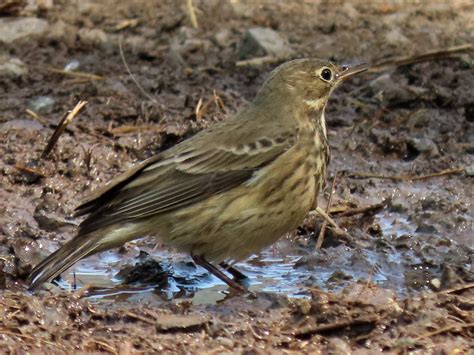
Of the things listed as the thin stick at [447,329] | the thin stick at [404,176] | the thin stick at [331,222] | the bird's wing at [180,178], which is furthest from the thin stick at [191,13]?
the thin stick at [447,329]

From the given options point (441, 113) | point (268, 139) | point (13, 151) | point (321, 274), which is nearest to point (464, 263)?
point (321, 274)

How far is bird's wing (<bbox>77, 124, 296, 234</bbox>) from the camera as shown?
8242 mm

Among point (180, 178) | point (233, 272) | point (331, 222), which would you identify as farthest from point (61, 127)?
point (331, 222)

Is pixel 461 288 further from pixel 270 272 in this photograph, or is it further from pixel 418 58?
pixel 418 58

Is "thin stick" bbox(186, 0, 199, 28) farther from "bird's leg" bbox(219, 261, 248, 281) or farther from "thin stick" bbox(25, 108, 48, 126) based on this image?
"bird's leg" bbox(219, 261, 248, 281)

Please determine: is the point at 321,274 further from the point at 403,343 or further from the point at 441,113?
the point at 441,113

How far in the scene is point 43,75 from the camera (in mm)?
11656

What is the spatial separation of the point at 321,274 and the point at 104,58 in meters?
4.30

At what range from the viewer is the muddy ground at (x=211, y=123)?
7.14 metres

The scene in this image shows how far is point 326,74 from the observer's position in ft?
30.0

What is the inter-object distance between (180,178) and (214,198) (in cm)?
29

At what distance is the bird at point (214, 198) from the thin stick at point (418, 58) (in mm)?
3230

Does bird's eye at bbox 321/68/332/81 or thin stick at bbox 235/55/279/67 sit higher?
bird's eye at bbox 321/68/332/81

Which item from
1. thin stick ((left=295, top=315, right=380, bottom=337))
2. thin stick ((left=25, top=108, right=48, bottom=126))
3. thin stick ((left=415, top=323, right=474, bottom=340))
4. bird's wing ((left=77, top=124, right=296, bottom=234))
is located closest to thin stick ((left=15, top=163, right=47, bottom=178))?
thin stick ((left=25, top=108, right=48, bottom=126))
